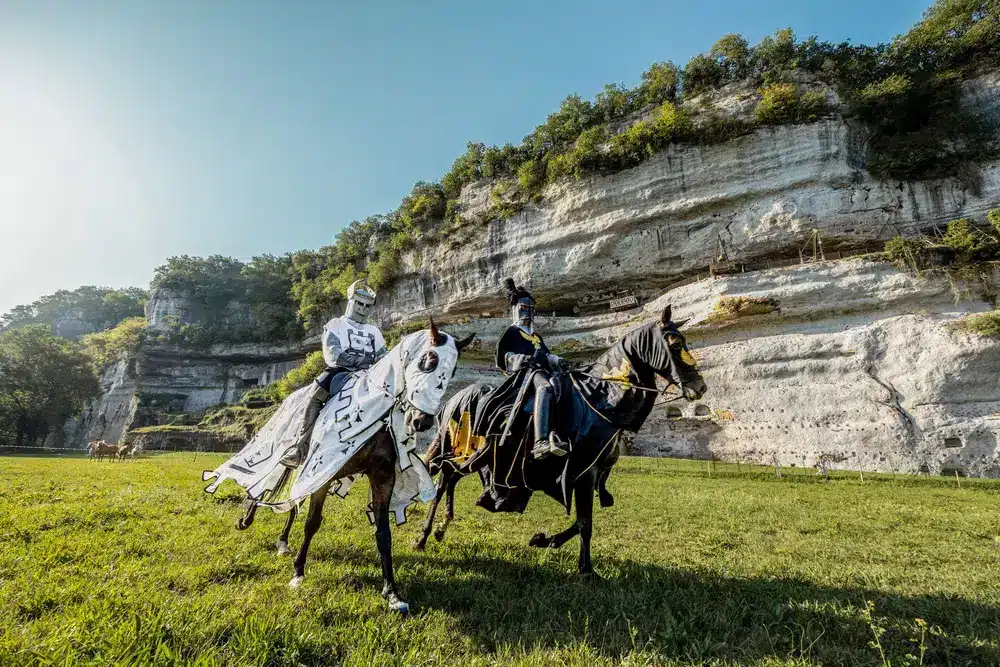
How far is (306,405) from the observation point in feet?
14.8

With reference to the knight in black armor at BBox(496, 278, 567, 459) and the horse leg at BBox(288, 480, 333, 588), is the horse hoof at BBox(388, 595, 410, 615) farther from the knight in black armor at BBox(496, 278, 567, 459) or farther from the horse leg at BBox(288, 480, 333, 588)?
the knight in black armor at BBox(496, 278, 567, 459)

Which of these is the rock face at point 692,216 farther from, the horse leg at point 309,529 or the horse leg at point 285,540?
the horse leg at point 309,529

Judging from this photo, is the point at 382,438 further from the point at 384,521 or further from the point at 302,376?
the point at 302,376

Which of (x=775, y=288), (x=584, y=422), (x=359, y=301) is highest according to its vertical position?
(x=775, y=288)

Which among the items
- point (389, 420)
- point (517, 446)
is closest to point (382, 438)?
point (389, 420)

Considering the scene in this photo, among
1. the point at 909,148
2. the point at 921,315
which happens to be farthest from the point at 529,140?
the point at 921,315

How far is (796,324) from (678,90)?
1841 centimetres

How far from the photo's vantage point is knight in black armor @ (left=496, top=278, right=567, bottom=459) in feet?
14.9

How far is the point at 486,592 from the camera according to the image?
12.0 feet

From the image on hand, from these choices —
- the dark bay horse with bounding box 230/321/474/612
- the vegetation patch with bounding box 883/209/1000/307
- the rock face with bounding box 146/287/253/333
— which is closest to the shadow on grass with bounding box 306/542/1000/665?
the dark bay horse with bounding box 230/321/474/612

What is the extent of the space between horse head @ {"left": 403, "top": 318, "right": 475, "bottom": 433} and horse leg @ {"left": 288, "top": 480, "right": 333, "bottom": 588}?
1073 millimetres

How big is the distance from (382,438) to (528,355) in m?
2.27

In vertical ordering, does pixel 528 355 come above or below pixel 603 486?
above

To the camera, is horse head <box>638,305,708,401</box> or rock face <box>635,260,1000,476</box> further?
rock face <box>635,260,1000,476</box>
